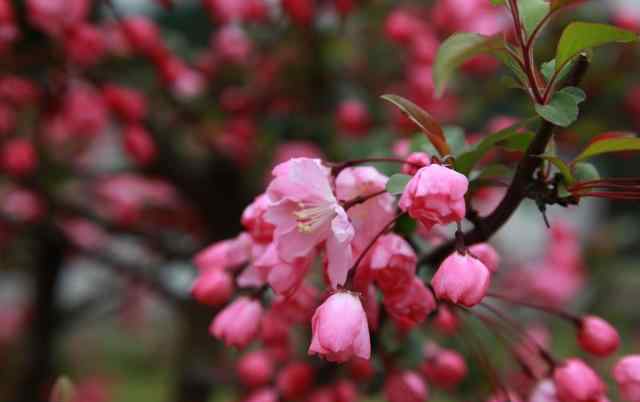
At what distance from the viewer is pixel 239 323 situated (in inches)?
29.5

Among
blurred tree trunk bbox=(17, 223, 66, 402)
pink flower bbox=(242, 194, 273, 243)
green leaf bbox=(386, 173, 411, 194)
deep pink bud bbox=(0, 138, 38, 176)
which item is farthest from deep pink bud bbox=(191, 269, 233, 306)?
blurred tree trunk bbox=(17, 223, 66, 402)

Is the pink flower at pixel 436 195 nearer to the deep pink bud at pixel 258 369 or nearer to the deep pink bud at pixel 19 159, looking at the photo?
the deep pink bud at pixel 258 369

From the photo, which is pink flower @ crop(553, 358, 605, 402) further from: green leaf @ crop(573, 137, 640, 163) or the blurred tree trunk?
the blurred tree trunk

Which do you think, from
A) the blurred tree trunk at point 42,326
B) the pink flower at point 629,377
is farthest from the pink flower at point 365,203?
the blurred tree trunk at point 42,326

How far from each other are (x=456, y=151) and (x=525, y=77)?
0.11 meters

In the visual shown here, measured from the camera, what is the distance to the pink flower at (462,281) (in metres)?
0.59

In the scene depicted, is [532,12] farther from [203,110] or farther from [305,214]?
[203,110]

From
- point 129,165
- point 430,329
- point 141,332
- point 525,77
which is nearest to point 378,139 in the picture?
point 430,329

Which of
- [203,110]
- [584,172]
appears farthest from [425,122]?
[203,110]

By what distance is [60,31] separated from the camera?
1.31 meters

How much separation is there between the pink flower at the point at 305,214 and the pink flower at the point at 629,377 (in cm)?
28

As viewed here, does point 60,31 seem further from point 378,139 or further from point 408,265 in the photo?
point 408,265

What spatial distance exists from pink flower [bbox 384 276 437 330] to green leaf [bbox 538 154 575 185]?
140 mm

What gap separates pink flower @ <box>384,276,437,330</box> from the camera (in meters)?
0.66
